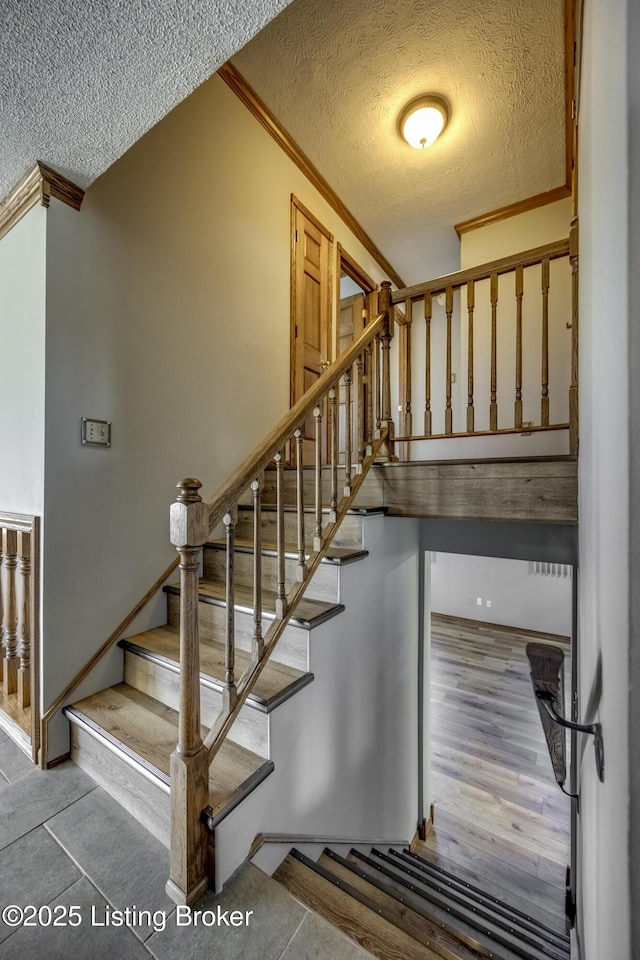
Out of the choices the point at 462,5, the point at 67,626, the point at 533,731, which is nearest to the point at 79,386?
the point at 67,626

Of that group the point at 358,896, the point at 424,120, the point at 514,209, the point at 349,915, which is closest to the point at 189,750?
the point at 349,915

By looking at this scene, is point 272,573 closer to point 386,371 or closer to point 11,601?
point 11,601

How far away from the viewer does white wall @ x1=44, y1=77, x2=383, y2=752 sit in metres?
1.68

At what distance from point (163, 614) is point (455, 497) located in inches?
63.2

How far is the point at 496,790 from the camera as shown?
3.50 m

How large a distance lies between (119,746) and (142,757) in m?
0.12

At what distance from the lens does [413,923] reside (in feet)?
4.66

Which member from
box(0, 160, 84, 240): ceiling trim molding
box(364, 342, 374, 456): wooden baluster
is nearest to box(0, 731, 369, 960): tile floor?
box(364, 342, 374, 456): wooden baluster

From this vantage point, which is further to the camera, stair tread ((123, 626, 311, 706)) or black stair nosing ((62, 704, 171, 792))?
stair tread ((123, 626, 311, 706))

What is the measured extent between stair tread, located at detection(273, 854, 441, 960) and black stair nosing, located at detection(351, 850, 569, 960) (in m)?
0.79

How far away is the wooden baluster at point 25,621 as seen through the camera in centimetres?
168

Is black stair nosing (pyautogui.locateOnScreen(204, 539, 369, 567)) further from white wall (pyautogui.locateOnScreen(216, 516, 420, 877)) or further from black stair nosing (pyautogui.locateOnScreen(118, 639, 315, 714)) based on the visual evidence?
black stair nosing (pyautogui.locateOnScreen(118, 639, 315, 714))

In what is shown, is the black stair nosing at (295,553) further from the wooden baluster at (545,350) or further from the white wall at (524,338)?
the white wall at (524,338)

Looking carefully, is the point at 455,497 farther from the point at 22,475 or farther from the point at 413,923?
the point at 22,475
